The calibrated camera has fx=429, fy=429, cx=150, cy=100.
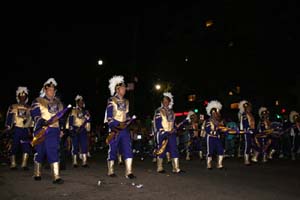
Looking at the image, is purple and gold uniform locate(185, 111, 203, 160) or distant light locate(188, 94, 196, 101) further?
distant light locate(188, 94, 196, 101)

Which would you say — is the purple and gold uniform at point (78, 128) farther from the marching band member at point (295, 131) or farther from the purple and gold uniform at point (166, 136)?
the marching band member at point (295, 131)

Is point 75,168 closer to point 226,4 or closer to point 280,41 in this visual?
point 280,41

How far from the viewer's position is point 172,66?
3934cm

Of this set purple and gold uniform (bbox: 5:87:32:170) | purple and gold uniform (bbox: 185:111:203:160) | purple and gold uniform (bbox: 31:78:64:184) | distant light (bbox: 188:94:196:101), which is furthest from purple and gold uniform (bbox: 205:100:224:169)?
distant light (bbox: 188:94:196:101)

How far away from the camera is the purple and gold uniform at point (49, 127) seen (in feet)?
30.8

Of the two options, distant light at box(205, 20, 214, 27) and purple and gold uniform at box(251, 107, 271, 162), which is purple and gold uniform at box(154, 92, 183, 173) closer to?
purple and gold uniform at box(251, 107, 271, 162)

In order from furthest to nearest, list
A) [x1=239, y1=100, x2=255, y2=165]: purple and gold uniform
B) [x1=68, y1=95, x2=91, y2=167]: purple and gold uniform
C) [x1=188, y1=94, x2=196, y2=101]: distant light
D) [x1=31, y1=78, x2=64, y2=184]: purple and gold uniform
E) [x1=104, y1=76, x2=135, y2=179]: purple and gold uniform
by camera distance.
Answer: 1. [x1=188, y1=94, x2=196, y2=101]: distant light
2. [x1=239, y1=100, x2=255, y2=165]: purple and gold uniform
3. [x1=68, y1=95, x2=91, y2=167]: purple and gold uniform
4. [x1=104, y1=76, x2=135, y2=179]: purple and gold uniform
5. [x1=31, y1=78, x2=64, y2=184]: purple and gold uniform

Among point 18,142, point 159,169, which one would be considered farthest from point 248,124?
point 18,142

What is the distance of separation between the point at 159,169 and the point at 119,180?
2.25 metres

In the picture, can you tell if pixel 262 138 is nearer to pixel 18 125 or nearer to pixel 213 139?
pixel 213 139

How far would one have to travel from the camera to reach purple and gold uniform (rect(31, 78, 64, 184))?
370 inches

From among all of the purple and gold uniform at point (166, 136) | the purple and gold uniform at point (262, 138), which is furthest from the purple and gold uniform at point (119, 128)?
the purple and gold uniform at point (262, 138)

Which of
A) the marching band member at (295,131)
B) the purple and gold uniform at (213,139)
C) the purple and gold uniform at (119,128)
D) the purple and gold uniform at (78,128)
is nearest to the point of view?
the purple and gold uniform at (119,128)

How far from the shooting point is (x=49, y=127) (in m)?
9.50
